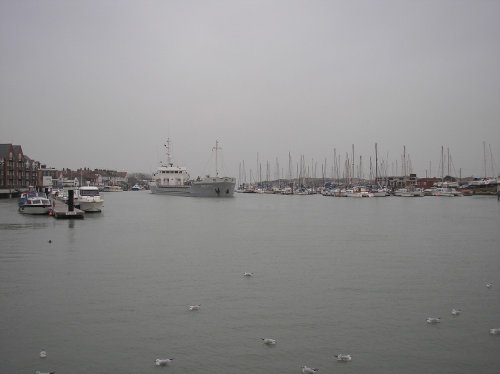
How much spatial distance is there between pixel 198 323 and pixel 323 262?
1154cm

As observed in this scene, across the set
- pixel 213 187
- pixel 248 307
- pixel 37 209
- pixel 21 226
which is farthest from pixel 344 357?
pixel 213 187

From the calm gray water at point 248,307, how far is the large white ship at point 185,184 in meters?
91.6

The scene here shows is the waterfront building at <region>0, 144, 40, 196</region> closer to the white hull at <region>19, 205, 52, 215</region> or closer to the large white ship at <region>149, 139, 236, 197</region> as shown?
the large white ship at <region>149, 139, 236, 197</region>

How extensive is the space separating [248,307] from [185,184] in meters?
135

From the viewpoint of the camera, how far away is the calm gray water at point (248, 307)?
11594mm

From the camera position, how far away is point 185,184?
149500 millimetres

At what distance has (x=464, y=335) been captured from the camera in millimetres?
13141

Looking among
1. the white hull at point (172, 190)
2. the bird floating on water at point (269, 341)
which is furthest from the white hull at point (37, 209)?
the white hull at point (172, 190)

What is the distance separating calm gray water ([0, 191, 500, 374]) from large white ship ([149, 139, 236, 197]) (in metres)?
91.6

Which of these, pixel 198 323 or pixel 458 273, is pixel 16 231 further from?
pixel 458 273

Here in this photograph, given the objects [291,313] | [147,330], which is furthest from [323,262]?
[147,330]

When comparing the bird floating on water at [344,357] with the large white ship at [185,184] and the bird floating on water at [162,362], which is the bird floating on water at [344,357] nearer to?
the bird floating on water at [162,362]

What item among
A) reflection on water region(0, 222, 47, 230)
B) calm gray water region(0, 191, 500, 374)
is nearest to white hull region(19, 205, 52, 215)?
reflection on water region(0, 222, 47, 230)

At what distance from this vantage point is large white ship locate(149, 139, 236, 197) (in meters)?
123
